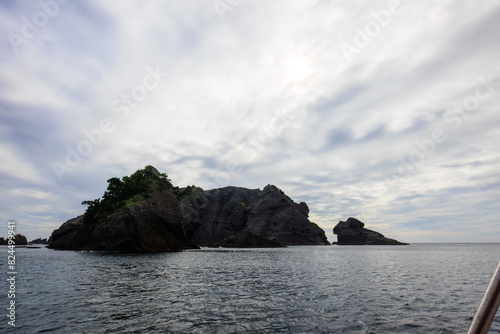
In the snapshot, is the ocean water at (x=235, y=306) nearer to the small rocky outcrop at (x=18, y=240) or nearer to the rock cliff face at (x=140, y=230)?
the rock cliff face at (x=140, y=230)

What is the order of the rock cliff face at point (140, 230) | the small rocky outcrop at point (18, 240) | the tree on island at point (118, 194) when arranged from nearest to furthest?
the rock cliff face at point (140, 230) < the tree on island at point (118, 194) < the small rocky outcrop at point (18, 240)

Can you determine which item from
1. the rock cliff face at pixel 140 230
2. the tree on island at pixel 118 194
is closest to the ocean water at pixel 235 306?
the rock cliff face at pixel 140 230

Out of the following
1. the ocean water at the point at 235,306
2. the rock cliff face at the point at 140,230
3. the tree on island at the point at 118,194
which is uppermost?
the tree on island at the point at 118,194

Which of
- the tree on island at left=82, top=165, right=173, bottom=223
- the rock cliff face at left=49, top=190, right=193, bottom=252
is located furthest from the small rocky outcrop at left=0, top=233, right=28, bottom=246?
the tree on island at left=82, top=165, right=173, bottom=223

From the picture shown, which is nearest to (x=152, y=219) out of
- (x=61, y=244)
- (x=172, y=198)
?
(x=172, y=198)

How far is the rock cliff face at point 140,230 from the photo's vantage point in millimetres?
73062

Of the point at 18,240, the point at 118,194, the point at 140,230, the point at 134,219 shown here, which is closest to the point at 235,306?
the point at 134,219

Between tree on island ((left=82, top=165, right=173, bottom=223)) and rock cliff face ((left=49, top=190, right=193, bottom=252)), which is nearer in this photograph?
rock cliff face ((left=49, top=190, right=193, bottom=252))

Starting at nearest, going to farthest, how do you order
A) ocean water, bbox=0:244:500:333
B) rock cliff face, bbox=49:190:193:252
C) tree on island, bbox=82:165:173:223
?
ocean water, bbox=0:244:500:333
rock cliff face, bbox=49:190:193:252
tree on island, bbox=82:165:173:223

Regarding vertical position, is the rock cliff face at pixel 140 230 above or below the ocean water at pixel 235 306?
above

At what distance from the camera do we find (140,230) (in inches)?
2953

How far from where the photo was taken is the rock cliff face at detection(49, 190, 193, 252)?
73.1m

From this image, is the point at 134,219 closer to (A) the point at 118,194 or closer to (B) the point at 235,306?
(A) the point at 118,194

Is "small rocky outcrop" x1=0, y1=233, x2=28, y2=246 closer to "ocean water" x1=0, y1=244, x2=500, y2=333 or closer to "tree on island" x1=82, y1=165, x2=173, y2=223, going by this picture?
"tree on island" x1=82, y1=165, x2=173, y2=223
